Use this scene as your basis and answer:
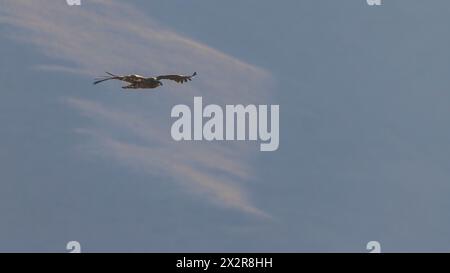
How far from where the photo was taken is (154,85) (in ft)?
75.1
